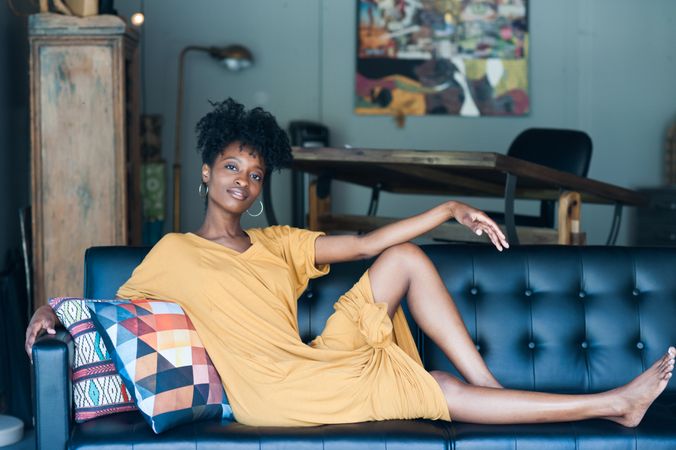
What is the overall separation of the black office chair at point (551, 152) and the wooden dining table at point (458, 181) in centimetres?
26

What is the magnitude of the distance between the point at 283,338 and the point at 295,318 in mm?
133

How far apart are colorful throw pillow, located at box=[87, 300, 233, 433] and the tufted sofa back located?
355 mm

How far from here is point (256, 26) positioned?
6.68m

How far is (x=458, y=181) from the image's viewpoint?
432cm

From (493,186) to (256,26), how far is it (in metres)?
2.87

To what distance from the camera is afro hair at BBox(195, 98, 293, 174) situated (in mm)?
2779

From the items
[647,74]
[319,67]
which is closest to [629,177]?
[647,74]

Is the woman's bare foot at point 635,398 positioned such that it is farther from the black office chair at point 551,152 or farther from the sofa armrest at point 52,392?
the black office chair at point 551,152

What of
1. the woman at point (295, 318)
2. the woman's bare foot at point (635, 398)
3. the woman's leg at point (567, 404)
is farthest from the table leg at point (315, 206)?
the woman's bare foot at point (635, 398)

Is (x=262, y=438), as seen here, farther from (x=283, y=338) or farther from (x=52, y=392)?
(x=52, y=392)

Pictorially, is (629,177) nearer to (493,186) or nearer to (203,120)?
(493,186)

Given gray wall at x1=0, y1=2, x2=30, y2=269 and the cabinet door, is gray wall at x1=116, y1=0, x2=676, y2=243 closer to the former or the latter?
gray wall at x1=0, y1=2, x2=30, y2=269

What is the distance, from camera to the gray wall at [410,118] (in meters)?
6.62

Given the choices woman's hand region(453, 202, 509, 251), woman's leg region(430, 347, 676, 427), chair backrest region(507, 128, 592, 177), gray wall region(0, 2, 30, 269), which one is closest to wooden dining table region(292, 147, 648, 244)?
chair backrest region(507, 128, 592, 177)
